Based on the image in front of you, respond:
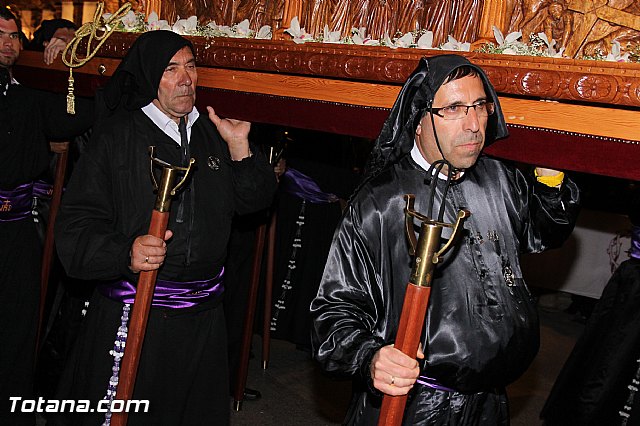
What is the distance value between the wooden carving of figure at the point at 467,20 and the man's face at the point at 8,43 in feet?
8.44

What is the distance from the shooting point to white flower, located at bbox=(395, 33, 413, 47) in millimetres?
3124

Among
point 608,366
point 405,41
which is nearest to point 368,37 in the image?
point 405,41

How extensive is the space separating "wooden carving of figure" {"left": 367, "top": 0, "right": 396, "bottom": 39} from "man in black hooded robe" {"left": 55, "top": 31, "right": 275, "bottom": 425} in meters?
0.76

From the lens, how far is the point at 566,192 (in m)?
2.83

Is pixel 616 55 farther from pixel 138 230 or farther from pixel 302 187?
pixel 302 187

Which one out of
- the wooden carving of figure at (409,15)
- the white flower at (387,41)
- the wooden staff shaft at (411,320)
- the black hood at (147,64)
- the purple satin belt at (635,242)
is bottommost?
the purple satin belt at (635,242)

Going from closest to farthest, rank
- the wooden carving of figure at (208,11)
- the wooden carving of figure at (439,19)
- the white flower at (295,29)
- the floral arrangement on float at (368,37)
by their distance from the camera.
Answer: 1. the floral arrangement on float at (368,37)
2. the wooden carving of figure at (439,19)
3. the white flower at (295,29)
4. the wooden carving of figure at (208,11)

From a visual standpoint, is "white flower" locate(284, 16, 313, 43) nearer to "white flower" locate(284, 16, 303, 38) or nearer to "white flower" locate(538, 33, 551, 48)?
"white flower" locate(284, 16, 303, 38)

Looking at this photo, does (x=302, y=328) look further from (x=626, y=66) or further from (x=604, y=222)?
(x=626, y=66)

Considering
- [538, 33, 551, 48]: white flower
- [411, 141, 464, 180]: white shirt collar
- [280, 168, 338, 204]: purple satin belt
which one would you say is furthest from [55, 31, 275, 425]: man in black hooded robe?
[280, 168, 338, 204]: purple satin belt

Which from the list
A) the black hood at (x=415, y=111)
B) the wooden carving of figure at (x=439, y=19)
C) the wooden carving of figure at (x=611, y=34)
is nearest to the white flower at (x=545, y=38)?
the wooden carving of figure at (x=611, y=34)

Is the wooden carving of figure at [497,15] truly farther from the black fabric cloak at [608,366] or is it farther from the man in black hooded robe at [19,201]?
the man in black hooded robe at [19,201]

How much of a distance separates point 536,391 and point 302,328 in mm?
1771

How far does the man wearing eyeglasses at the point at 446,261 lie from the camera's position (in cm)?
255
